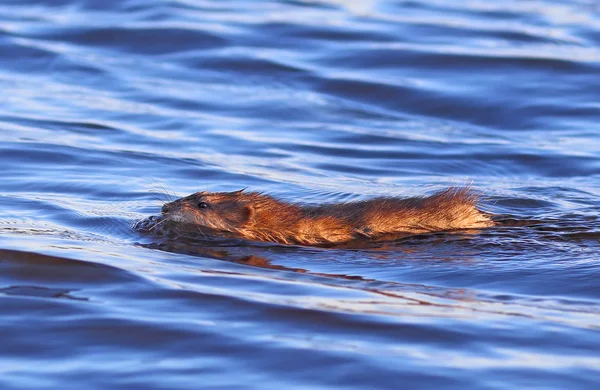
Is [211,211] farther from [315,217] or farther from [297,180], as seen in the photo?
[297,180]

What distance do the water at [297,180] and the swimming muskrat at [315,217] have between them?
245 millimetres

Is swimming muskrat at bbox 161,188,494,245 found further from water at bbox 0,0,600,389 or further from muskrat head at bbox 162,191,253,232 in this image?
water at bbox 0,0,600,389

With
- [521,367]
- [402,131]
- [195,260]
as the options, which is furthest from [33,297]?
[402,131]

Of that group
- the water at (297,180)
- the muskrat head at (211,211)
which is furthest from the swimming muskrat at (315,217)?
the water at (297,180)

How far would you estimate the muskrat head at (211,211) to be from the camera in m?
8.70

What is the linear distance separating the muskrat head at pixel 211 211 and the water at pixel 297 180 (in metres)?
0.27

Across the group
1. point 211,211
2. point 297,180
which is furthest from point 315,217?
point 297,180

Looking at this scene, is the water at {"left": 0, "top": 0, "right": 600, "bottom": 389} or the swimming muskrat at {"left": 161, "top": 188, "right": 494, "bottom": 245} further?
the swimming muskrat at {"left": 161, "top": 188, "right": 494, "bottom": 245}

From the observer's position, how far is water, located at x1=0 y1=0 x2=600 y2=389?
599 cm

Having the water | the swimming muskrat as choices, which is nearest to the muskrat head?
the swimming muskrat

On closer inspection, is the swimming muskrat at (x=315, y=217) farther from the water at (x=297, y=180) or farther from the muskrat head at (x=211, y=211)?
the water at (x=297, y=180)

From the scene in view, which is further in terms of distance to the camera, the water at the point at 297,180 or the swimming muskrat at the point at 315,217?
the swimming muskrat at the point at 315,217

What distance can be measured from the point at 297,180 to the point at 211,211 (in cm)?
228

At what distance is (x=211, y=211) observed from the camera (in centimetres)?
884
